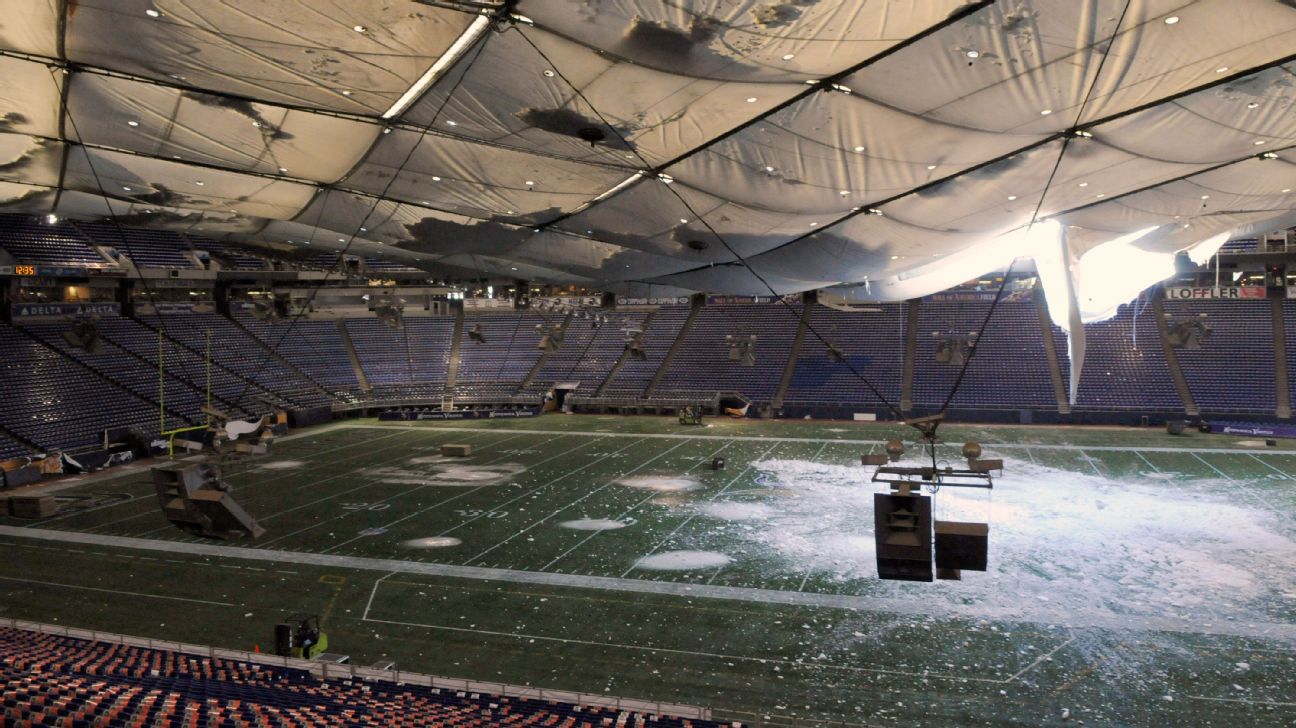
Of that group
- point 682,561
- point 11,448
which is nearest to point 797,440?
point 682,561

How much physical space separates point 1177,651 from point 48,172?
920 inches

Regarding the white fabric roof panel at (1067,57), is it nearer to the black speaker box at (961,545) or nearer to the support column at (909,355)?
the black speaker box at (961,545)

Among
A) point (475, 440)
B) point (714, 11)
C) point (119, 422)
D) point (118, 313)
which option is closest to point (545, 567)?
point (714, 11)

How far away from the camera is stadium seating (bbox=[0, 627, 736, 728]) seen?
9.03 m

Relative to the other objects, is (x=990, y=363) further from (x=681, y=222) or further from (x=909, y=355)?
(x=681, y=222)

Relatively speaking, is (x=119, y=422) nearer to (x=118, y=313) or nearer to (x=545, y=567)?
(x=118, y=313)

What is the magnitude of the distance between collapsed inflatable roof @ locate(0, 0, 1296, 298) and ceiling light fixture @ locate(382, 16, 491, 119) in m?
0.05

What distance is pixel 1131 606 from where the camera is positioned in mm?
15320

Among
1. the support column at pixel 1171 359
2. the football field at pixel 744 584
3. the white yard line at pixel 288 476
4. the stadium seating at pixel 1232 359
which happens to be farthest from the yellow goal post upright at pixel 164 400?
the stadium seating at pixel 1232 359

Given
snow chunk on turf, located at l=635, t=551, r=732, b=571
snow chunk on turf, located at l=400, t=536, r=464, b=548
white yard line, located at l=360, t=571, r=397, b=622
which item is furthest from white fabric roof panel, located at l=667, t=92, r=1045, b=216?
snow chunk on turf, located at l=400, t=536, r=464, b=548

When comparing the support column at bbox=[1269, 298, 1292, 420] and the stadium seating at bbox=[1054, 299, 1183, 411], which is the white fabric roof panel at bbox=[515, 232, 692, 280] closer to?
the stadium seating at bbox=[1054, 299, 1183, 411]

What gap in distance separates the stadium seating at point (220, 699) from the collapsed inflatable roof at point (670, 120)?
26.6ft

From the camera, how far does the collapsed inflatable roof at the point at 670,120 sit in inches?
387

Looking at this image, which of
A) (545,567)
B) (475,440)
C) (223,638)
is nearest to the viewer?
(223,638)
